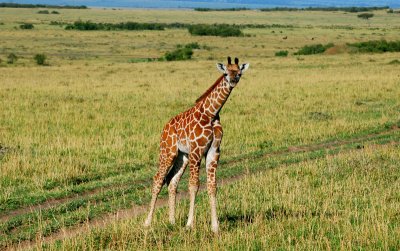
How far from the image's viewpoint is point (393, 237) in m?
8.31

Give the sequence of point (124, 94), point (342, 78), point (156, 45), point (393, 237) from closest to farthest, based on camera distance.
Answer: point (393, 237)
point (124, 94)
point (342, 78)
point (156, 45)

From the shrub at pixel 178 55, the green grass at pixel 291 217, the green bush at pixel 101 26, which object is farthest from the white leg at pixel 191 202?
the green bush at pixel 101 26

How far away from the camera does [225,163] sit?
15.1m

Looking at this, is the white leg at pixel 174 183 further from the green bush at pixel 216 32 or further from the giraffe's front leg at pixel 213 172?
the green bush at pixel 216 32

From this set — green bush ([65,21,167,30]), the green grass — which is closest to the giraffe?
the green grass

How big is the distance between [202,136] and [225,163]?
6564 mm

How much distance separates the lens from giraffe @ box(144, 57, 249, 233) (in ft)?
28.4

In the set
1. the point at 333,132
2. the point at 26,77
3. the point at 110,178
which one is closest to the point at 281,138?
the point at 333,132

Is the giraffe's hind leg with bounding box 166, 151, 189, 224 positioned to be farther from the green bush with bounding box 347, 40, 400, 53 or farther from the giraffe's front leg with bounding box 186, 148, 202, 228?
the green bush with bounding box 347, 40, 400, 53

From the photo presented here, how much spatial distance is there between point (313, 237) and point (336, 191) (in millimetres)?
3077

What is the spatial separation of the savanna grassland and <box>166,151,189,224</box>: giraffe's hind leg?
258 millimetres

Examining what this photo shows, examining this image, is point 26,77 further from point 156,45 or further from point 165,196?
point 156,45

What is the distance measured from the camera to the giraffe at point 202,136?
8656mm

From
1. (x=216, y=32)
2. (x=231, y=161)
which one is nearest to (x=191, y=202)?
(x=231, y=161)
